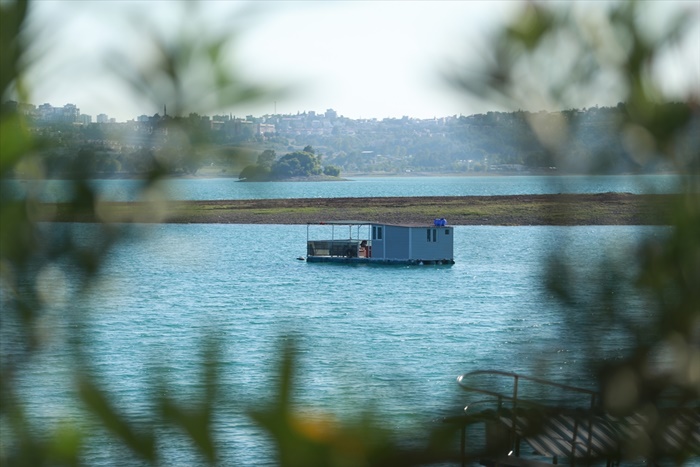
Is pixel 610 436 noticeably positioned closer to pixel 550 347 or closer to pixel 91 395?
pixel 550 347

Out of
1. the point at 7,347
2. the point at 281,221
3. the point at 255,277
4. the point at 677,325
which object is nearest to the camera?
the point at 7,347

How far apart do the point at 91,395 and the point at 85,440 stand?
13 centimetres

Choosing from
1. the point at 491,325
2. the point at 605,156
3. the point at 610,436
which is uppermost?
the point at 605,156

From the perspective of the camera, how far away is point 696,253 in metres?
1.46

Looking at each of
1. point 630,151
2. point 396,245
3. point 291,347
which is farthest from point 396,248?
point 291,347

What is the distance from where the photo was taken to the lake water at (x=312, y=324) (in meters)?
1.05

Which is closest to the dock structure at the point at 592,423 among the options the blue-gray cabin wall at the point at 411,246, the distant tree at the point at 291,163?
the distant tree at the point at 291,163

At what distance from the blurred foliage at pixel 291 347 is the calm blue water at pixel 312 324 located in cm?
2

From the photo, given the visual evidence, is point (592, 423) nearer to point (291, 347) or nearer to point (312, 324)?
point (312, 324)

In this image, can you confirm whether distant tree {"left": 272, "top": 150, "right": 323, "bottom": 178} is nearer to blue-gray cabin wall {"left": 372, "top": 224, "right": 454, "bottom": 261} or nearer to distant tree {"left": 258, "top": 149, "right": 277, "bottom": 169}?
distant tree {"left": 258, "top": 149, "right": 277, "bottom": 169}

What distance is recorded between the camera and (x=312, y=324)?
1.67 meters

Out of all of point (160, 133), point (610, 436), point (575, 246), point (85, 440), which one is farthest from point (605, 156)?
point (85, 440)

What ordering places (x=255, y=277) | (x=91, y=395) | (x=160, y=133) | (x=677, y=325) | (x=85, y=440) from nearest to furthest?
(x=91, y=395)
(x=85, y=440)
(x=160, y=133)
(x=677, y=325)
(x=255, y=277)

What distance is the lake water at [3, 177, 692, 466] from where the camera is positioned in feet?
3.45
